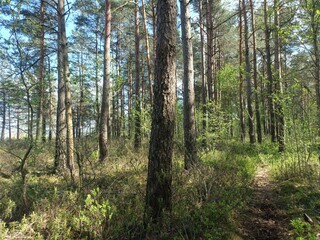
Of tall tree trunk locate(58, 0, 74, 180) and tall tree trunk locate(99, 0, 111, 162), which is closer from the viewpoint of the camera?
tall tree trunk locate(58, 0, 74, 180)

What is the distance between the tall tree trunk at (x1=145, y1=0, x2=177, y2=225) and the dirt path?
1.33m

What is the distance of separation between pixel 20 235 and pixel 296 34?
688cm

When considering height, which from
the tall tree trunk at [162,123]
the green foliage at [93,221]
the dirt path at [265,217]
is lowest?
the dirt path at [265,217]

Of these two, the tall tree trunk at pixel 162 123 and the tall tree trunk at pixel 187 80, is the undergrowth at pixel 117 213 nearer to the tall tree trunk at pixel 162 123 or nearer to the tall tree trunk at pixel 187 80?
the tall tree trunk at pixel 162 123

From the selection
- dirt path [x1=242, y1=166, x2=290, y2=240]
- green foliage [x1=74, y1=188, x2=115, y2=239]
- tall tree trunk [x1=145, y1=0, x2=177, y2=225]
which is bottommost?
dirt path [x1=242, y1=166, x2=290, y2=240]

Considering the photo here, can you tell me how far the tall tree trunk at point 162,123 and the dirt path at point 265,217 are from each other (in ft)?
4.36

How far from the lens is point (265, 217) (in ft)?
13.1

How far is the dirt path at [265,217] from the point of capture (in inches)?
133

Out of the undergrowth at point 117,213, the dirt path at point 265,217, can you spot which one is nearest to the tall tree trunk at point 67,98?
the undergrowth at point 117,213

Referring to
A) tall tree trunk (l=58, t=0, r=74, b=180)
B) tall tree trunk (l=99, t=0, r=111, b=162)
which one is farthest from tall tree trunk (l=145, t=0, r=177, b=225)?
tall tree trunk (l=99, t=0, r=111, b=162)

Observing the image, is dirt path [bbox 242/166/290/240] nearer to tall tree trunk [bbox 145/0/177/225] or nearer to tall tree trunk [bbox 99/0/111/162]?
tall tree trunk [bbox 145/0/177/225]

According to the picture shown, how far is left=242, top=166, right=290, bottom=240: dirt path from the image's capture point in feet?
11.1

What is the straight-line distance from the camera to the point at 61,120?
7.13 meters

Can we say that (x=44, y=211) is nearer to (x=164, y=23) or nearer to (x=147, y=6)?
(x=164, y=23)
